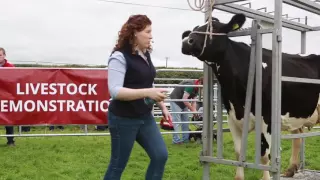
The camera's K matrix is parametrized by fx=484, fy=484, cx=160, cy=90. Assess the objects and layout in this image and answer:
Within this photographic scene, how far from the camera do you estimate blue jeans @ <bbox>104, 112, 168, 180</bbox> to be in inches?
156

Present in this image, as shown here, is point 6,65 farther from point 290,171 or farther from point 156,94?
point 156,94

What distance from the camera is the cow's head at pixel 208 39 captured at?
477cm

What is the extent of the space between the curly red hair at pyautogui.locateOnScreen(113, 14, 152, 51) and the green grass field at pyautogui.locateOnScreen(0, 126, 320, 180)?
9.31 feet

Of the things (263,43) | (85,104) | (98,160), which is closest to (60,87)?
(85,104)

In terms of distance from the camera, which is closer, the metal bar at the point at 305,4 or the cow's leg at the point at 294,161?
the metal bar at the point at 305,4

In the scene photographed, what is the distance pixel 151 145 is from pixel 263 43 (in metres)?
1.54

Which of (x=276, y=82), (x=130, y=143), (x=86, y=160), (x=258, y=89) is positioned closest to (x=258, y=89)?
(x=258, y=89)

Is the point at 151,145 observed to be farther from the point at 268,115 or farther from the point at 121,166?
the point at 268,115

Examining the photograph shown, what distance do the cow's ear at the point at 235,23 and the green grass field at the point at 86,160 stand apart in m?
2.51

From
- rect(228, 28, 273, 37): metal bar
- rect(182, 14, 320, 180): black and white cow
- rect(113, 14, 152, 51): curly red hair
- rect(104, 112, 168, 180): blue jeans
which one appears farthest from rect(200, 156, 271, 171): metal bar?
rect(113, 14, 152, 51): curly red hair

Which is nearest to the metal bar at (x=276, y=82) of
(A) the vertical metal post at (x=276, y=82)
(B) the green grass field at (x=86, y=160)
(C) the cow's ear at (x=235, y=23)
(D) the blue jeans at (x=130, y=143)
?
(A) the vertical metal post at (x=276, y=82)

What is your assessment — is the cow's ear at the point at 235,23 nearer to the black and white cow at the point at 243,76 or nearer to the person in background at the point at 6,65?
the black and white cow at the point at 243,76

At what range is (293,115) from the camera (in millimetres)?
5949

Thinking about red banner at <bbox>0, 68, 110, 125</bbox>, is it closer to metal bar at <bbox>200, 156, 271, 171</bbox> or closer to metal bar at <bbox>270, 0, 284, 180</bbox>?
metal bar at <bbox>200, 156, 271, 171</bbox>
